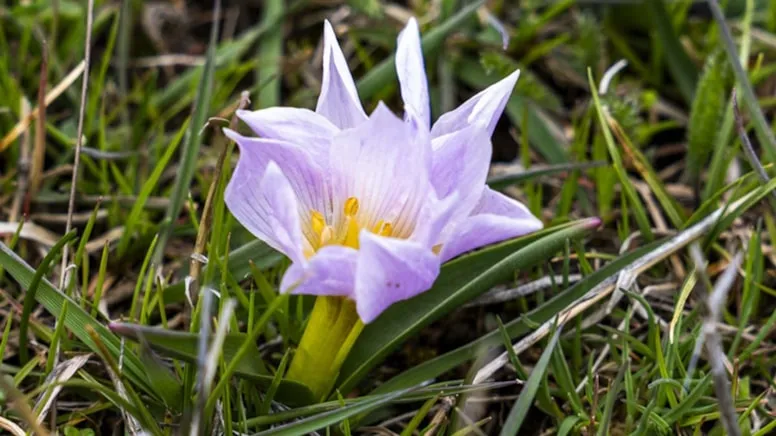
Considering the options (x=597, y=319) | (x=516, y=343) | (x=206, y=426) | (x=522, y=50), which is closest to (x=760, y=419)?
(x=597, y=319)

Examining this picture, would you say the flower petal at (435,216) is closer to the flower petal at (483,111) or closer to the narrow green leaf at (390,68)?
the flower petal at (483,111)

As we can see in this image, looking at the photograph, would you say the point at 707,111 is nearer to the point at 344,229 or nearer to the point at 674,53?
the point at 674,53

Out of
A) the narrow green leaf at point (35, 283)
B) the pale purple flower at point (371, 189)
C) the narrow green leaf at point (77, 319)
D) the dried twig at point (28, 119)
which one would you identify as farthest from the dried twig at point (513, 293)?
the dried twig at point (28, 119)

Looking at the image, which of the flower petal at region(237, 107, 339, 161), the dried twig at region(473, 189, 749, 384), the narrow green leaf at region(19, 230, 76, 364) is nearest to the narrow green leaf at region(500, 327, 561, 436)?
the dried twig at region(473, 189, 749, 384)

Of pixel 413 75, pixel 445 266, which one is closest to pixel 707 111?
pixel 445 266

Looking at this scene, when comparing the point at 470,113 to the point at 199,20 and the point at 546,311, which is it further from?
the point at 199,20

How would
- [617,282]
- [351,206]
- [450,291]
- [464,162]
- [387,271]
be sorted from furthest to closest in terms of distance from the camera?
1. [617,282]
2. [450,291]
3. [351,206]
4. [464,162]
5. [387,271]
